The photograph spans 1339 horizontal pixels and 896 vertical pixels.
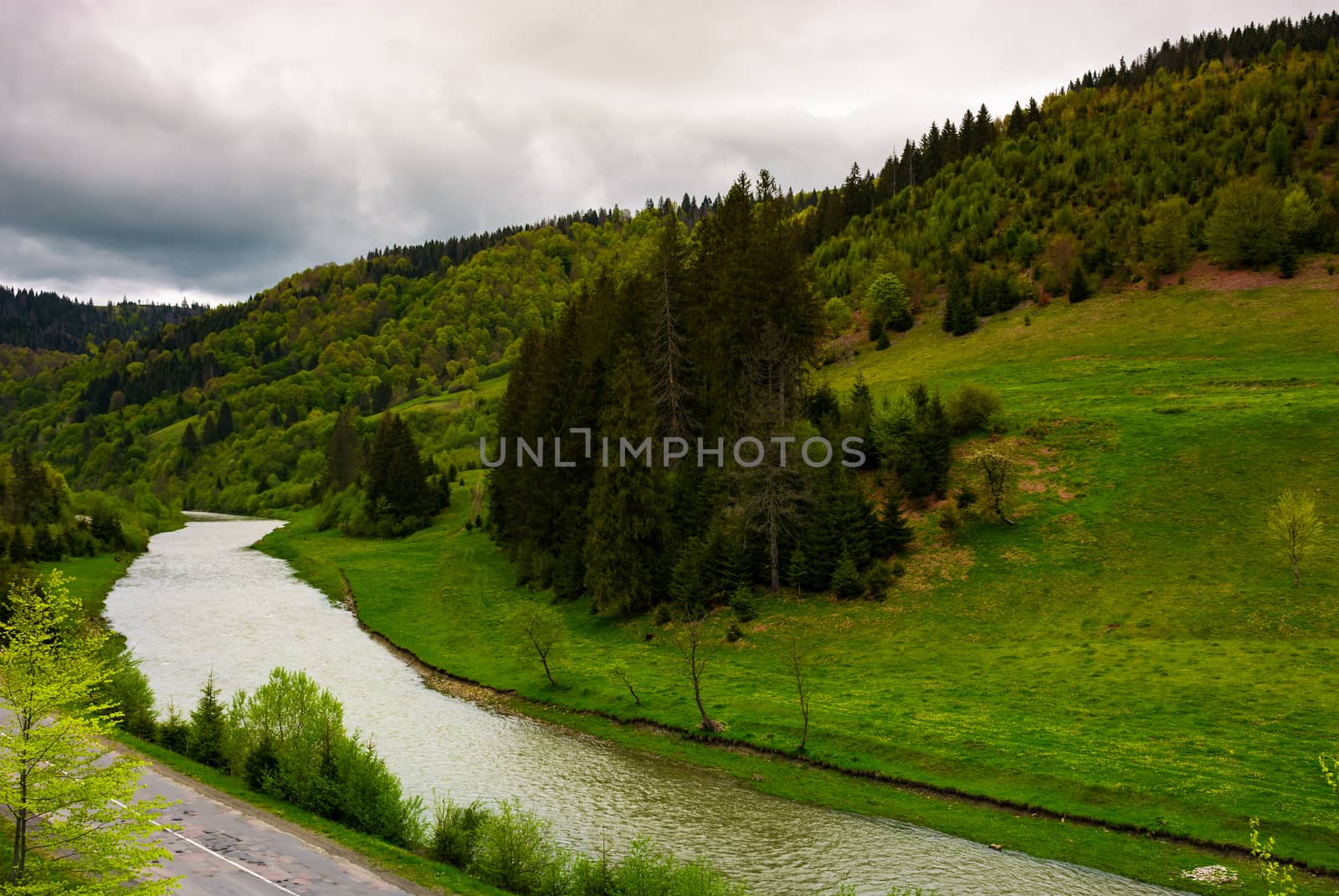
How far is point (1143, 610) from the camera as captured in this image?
45.2m

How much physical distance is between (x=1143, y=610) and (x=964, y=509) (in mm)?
15651

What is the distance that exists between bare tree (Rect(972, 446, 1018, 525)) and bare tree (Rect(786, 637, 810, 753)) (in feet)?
65.2

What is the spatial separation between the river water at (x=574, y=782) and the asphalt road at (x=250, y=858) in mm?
7468

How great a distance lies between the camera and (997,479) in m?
57.8

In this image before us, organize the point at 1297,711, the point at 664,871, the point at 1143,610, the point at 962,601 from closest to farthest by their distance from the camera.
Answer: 1. the point at 664,871
2. the point at 1297,711
3. the point at 1143,610
4. the point at 962,601

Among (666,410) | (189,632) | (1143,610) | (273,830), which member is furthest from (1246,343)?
(189,632)

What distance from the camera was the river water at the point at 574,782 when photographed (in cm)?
2627

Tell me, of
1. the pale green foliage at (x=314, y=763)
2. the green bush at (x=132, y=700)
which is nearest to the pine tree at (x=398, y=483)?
the green bush at (x=132, y=700)

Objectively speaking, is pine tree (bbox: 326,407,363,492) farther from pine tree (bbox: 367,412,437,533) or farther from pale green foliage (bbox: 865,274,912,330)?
pale green foliage (bbox: 865,274,912,330)

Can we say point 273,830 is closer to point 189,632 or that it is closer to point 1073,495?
point 189,632

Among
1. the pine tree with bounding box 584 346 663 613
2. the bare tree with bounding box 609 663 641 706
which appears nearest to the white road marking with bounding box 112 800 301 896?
the bare tree with bounding box 609 663 641 706

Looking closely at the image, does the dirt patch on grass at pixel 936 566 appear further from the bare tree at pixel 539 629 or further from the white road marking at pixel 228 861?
the white road marking at pixel 228 861

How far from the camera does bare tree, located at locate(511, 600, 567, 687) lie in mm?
48938

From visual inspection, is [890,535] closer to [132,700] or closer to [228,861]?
[228,861]
